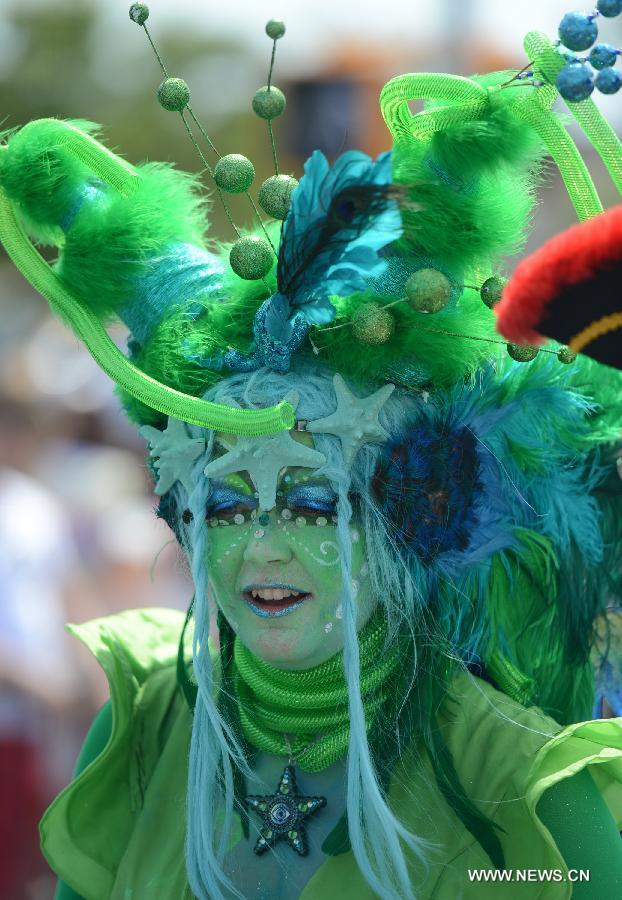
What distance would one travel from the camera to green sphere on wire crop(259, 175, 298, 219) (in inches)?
76.0

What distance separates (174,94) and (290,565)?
2.80 feet

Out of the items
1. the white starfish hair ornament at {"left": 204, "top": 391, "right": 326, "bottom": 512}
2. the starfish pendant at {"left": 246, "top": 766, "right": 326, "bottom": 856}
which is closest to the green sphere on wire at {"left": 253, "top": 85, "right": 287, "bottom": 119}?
the white starfish hair ornament at {"left": 204, "top": 391, "right": 326, "bottom": 512}

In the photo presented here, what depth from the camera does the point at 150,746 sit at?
2.34 meters

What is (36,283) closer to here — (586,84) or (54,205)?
(54,205)

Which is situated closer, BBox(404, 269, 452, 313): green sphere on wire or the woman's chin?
BBox(404, 269, 452, 313): green sphere on wire

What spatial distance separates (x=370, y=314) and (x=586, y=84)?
0.55m

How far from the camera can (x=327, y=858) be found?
6.47ft

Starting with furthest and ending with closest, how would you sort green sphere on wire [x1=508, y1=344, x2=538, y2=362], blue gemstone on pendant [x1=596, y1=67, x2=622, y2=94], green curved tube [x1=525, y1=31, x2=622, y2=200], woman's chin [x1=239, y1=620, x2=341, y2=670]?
1. woman's chin [x1=239, y1=620, x2=341, y2=670]
2. green sphere on wire [x1=508, y1=344, x2=538, y2=362]
3. green curved tube [x1=525, y1=31, x2=622, y2=200]
4. blue gemstone on pendant [x1=596, y1=67, x2=622, y2=94]

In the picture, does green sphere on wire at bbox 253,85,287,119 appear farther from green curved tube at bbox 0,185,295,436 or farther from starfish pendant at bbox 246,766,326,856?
starfish pendant at bbox 246,766,326,856

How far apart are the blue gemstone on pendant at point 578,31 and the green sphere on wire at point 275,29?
2.01ft

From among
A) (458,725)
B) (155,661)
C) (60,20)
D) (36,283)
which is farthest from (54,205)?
(60,20)

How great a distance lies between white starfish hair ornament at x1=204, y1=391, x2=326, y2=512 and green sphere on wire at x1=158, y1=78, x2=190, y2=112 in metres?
0.55

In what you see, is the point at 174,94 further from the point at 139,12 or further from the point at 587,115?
the point at 587,115

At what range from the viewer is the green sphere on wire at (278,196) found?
6.34 ft
